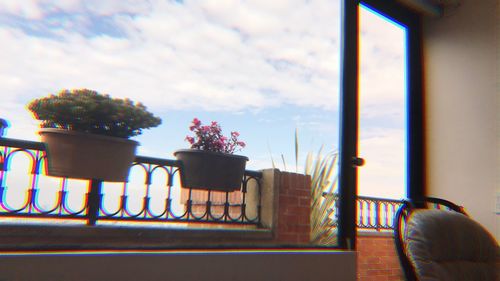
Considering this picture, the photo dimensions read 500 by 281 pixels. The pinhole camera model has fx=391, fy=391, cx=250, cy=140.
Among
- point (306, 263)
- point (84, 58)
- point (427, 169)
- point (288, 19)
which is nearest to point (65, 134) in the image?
point (84, 58)

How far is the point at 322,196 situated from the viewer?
9.21ft

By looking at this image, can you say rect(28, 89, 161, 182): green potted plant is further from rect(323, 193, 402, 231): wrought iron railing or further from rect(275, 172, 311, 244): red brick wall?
rect(323, 193, 402, 231): wrought iron railing

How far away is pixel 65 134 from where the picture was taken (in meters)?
1.69

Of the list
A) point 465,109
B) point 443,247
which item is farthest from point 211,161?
point 465,109

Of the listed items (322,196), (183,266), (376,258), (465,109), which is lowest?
(376,258)

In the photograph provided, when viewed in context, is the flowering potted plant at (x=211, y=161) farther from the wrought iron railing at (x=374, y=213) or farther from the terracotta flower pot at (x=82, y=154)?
the wrought iron railing at (x=374, y=213)

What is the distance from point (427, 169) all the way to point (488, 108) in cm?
58

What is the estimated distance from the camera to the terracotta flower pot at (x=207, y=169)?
216 cm

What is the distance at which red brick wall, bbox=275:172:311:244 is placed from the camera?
245 centimetres

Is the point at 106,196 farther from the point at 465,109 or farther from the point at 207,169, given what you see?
the point at 465,109

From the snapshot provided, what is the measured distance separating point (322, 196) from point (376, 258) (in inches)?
104

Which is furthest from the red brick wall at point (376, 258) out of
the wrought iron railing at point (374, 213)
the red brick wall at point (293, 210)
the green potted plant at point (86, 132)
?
the green potted plant at point (86, 132)

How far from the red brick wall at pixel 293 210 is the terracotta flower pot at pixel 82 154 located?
108 centimetres

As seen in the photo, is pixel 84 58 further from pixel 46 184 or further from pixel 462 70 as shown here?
pixel 462 70
